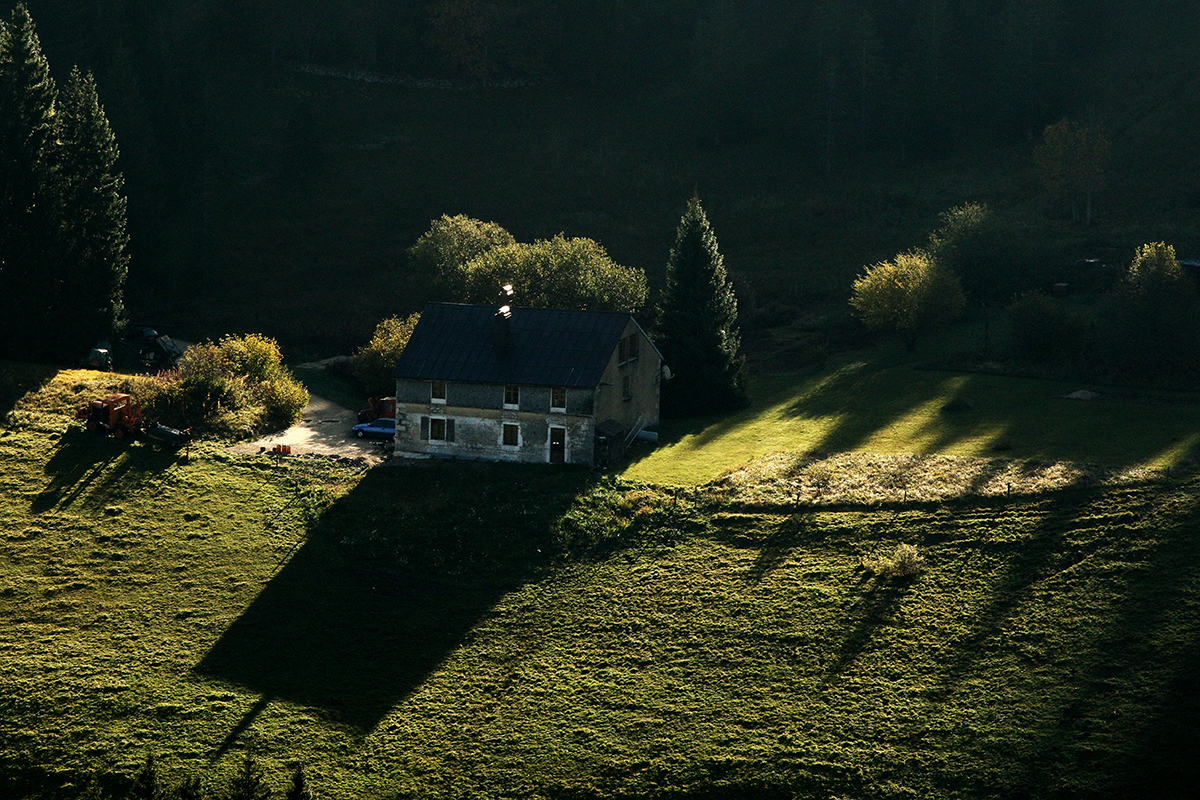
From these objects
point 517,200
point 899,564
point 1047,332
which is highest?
point 517,200

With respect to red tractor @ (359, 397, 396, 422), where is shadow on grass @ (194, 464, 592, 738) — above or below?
below

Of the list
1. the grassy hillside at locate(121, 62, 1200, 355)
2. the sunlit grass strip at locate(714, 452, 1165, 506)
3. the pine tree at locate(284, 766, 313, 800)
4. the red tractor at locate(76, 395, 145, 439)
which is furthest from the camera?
the grassy hillside at locate(121, 62, 1200, 355)

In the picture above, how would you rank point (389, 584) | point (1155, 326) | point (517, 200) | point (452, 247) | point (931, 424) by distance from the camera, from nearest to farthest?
1. point (389, 584)
2. point (931, 424)
3. point (1155, 326)
4. point (452, 247)
5. point (517, 200)

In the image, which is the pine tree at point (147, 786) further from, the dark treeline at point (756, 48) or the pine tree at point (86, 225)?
the dark treeline at point (756, 48)

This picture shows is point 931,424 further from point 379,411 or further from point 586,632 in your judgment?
point 379,411

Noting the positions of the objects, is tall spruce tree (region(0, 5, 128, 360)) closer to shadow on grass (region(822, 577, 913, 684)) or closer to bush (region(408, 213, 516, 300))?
bush (region(408, 213, 516, 300))

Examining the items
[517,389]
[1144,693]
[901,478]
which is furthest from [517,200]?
[1144,693]

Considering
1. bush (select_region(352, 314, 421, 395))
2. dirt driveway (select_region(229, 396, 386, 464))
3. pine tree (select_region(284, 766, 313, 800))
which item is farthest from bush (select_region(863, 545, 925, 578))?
bush (select_region(352, 314, 421, 395))
